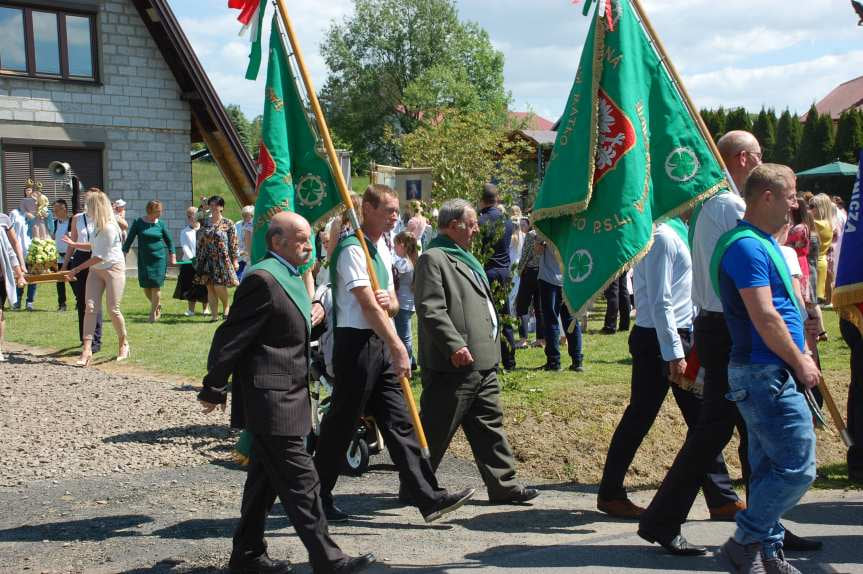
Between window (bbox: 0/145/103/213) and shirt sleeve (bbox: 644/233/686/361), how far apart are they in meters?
22.0

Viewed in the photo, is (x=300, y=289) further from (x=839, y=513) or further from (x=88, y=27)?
(x=88, y=27)

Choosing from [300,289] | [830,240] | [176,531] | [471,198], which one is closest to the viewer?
[300,289]

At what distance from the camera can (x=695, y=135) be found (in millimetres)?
6078

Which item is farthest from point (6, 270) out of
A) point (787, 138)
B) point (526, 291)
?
point (787, 138)

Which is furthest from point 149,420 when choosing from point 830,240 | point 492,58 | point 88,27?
point 492,58

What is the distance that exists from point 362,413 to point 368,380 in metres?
0.25

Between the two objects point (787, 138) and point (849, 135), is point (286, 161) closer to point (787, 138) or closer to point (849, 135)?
point (849, 135)

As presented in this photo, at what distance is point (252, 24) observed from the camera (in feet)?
21.7

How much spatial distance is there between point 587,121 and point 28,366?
8.05m

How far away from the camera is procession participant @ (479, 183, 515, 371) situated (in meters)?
9.63

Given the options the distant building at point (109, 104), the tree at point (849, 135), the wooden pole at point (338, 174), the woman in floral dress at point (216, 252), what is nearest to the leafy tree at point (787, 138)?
the tree at point (849, 135)

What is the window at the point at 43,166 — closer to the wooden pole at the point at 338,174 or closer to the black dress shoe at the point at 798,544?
the wooden pole at the point at 338,174

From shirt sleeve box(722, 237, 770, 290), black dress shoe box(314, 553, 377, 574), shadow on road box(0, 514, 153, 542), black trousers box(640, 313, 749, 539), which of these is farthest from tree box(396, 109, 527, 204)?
shirt sleeve box(722, 237, 770, 290)

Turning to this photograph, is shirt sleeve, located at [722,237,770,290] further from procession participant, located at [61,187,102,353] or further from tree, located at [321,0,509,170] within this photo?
tree, located at [321,0,509,170]
